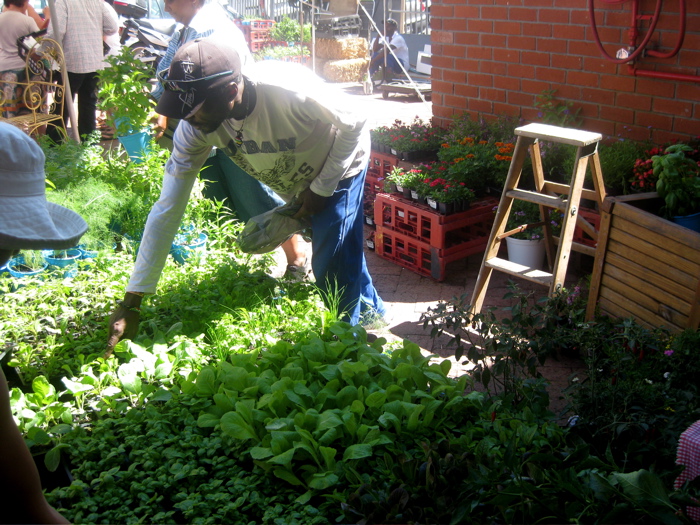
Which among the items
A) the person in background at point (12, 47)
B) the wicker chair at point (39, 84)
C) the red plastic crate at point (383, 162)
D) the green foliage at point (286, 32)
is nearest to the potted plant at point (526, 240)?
the red plastic crate at point (383, 162)

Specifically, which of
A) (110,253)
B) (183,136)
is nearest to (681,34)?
(183,136)

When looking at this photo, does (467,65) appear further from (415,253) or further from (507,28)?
(415,253)

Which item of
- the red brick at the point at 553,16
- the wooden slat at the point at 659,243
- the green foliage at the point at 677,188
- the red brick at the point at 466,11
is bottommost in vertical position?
the wooden slat at the point at 659,243

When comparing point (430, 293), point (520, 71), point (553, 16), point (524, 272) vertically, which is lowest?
point (430, 293)

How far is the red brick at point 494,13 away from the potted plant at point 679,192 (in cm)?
251

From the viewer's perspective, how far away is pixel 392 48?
14570 millimetres

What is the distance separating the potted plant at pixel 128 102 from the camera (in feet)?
15.8

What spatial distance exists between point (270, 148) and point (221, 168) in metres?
1.89

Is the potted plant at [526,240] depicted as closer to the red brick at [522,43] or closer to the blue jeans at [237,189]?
the red brick at [522,43]

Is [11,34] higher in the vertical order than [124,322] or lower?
higher

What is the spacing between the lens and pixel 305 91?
3328mm

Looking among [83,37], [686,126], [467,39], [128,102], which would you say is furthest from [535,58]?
[83,37]

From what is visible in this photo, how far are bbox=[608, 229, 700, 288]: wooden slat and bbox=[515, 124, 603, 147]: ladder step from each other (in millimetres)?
549

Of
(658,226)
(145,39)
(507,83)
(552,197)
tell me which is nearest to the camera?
(658,226)
